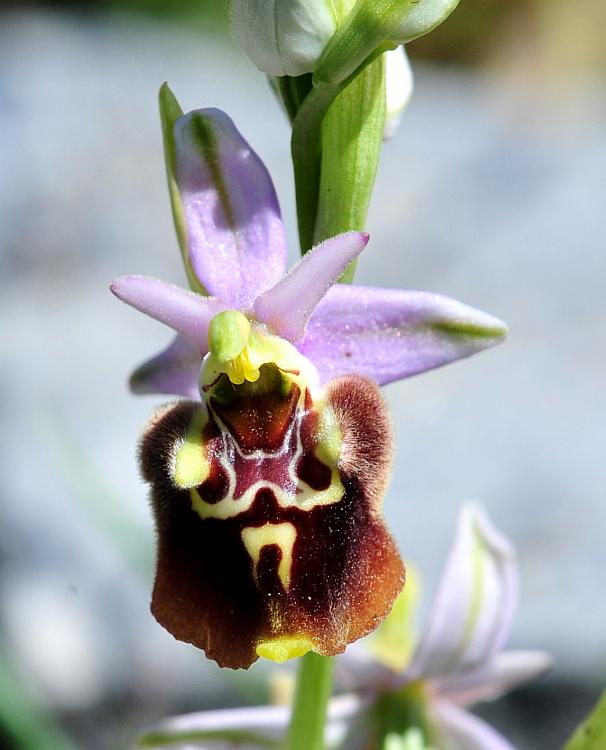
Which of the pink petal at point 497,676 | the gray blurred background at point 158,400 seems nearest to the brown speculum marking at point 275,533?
the pink petal at point 497,676

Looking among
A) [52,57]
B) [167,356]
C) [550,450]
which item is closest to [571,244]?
[550,450]

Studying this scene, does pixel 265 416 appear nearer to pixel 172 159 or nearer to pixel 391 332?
pixel 391 332

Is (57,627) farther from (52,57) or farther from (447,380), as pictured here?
(52,57)

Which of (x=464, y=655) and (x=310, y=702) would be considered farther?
(x=464, y=655)

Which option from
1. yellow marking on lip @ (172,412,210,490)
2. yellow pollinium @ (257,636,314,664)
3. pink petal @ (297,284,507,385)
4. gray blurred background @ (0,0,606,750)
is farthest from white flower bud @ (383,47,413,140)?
gray blurred background @ (0,0,606,750)

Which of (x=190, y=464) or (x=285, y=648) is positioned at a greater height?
(x=190, y=464)

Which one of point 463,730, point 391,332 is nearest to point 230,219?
point 391,332

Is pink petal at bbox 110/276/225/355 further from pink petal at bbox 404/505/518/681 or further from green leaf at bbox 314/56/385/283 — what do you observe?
pink petal at bbox 404/505/518/681
